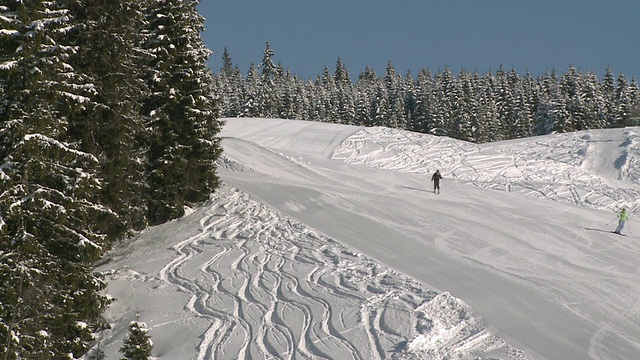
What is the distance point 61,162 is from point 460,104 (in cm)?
7644

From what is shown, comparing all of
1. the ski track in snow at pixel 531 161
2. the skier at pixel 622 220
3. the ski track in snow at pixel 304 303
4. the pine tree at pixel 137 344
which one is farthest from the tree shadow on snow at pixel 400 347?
the ski track in snow at pixel 531 161

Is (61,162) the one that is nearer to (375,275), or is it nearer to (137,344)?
(137,344)

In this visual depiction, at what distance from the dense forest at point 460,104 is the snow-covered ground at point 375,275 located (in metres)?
44.3

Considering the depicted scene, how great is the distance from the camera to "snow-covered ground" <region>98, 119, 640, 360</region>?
1220 cm

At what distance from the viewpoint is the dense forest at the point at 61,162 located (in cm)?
1064

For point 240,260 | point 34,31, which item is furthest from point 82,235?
point 240,260

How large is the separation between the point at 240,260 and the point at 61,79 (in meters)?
8.38

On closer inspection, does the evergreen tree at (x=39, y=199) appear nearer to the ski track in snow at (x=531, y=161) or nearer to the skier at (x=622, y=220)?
the skier at (x=622, y=220)

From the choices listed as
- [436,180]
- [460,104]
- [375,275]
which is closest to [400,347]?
[375,275]

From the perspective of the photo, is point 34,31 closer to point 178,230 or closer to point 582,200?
point 178,230

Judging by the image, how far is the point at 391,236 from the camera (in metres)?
20.8

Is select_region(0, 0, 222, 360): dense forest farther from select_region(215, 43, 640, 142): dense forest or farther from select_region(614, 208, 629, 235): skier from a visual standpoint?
select_region(215, 43, 640, 142): dense forest


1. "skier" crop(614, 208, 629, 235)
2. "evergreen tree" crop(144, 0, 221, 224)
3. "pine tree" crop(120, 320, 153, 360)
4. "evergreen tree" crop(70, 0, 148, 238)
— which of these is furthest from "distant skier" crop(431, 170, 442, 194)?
"pine tree" crop(120, 320, 153, 360)

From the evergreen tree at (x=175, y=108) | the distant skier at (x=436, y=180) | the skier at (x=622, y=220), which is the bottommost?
the skier at (x=622, y=220)
